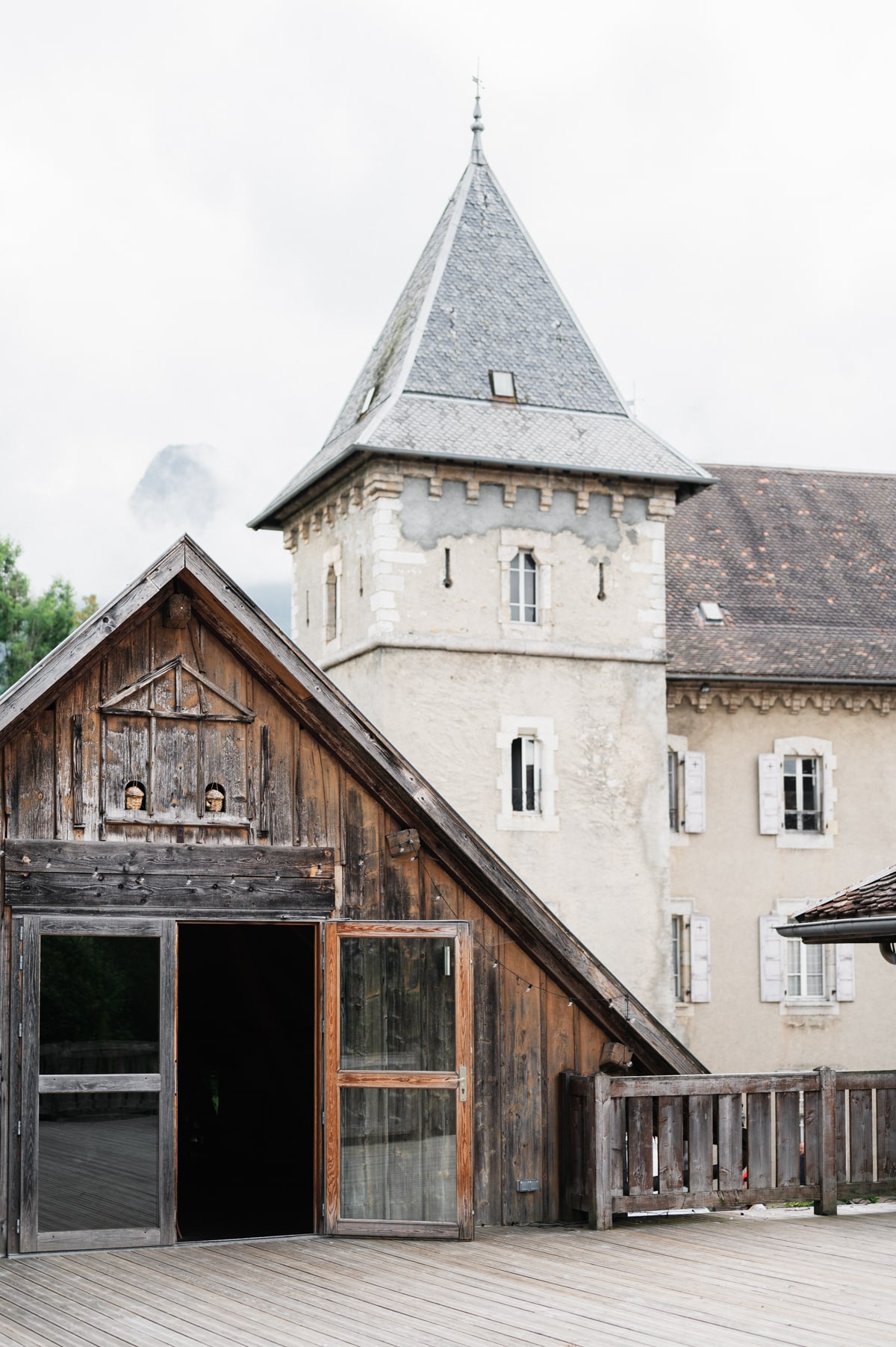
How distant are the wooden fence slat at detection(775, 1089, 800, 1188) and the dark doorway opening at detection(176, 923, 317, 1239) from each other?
345 cm

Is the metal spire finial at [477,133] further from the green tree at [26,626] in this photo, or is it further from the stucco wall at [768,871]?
→ the green tree at [26,626]

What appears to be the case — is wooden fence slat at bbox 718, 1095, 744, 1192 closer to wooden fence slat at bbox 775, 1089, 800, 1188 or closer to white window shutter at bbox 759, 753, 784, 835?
wooden fence slat at bbox 775, 1089, 800, 1188

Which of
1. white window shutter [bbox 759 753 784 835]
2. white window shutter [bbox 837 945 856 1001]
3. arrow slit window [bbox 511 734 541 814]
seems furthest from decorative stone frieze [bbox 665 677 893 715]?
white window shutter [bbox 837 945 856 1001]

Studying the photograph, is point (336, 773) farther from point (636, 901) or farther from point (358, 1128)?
point (636, 901)

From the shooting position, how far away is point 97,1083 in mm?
10086

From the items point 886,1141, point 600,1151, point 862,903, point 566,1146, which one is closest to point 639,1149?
point 600,1151

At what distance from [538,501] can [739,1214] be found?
1491 centimetres

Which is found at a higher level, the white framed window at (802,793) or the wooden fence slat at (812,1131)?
the white framed window at (802,793)

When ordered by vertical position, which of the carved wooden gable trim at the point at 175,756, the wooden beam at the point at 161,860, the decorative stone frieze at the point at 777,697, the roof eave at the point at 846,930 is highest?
the decorative stone frieze at the point at 777,697

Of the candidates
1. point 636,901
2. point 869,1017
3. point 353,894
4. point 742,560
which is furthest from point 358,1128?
point 742,560

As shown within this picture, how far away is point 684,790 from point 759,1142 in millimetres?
15804

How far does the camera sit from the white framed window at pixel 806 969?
27109 mm

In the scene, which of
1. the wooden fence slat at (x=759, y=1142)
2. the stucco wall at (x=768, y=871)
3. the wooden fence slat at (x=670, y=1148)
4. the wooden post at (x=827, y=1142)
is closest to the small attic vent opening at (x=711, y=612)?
the stucco wall at (x=768, y=871)

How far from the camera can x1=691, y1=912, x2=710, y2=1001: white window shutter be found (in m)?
26.6
